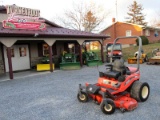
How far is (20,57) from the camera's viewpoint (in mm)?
11391

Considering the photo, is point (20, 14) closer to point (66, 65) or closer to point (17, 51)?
point (17, 51)

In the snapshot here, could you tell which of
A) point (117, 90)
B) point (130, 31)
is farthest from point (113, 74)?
point (130, 31)

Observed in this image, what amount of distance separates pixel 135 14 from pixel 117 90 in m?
45.2

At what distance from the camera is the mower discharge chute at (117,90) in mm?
3791

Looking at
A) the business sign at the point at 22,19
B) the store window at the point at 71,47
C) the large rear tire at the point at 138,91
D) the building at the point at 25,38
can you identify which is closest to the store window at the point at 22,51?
the building at the point at 25,38

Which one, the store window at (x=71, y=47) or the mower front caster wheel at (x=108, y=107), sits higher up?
the store window at (x=71, y=47)

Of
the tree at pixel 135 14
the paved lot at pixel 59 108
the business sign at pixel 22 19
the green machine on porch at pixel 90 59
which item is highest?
the tree at pixel 135 14

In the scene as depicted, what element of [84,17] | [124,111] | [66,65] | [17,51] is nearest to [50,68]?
[66,65]

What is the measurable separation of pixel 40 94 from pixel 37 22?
567 cm

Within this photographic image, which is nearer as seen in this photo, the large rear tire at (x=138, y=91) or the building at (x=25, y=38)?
the large rear tire at (x=138, y=91)

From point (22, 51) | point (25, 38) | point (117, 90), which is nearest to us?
point (117, 90)

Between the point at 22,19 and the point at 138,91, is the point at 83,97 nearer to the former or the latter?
the point at 138,91

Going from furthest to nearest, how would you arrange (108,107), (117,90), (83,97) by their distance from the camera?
(83,97), (117,90), (108,107)

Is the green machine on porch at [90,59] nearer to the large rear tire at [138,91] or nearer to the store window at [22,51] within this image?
the store window at [22,51]
